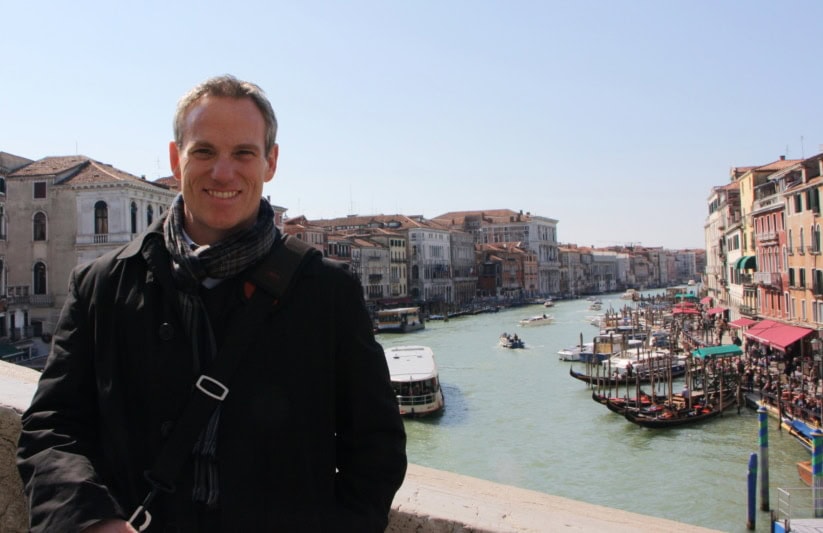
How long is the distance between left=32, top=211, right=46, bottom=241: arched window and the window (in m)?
0.40

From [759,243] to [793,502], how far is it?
1112cm

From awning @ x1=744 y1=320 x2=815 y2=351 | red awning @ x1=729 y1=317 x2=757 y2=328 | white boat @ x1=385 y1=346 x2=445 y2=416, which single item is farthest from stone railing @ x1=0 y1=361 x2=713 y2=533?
red awning @ x1=729 y1=317 x2=757 y2=328

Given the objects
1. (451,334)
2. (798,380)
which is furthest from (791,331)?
(451,334)

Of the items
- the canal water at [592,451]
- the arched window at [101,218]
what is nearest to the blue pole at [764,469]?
the canal water at [592,451]

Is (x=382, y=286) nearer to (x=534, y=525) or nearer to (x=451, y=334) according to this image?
(x=451, y=334)

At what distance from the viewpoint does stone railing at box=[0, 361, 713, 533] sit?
42.4 inches

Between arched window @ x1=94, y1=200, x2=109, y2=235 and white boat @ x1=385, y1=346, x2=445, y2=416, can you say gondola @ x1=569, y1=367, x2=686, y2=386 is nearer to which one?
white boat @ x1=385, y1=346, x2=445, y2=416

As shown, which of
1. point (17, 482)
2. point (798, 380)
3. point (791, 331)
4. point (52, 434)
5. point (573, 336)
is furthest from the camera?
point (573, 336)

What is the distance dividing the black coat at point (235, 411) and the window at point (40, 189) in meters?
18.4

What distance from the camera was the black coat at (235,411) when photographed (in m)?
0.84

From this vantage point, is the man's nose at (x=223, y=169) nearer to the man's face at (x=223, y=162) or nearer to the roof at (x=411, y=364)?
the man's face at (x=223, y=162)

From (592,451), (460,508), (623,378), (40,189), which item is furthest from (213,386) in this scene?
(40,189)

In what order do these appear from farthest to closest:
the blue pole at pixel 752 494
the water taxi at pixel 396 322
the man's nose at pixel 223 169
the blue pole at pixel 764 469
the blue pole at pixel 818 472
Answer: the water taxi at pixel 396 322
the blue pole at pixel 764 469
the blue pole at pixel 752 494
the blue pole at pixel 818 472
the man's nose at pixel 223 169

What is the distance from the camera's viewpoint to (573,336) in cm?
2611
